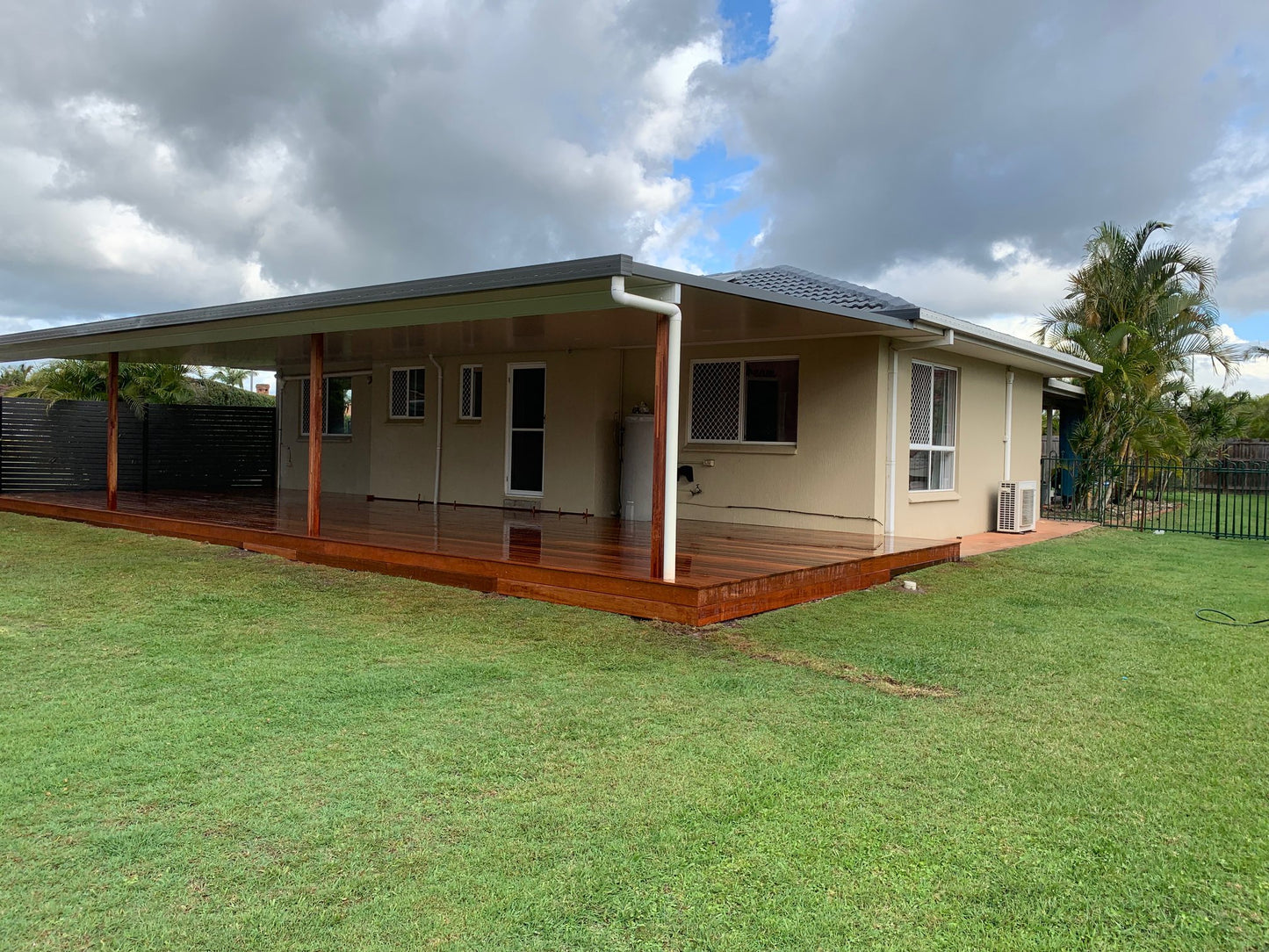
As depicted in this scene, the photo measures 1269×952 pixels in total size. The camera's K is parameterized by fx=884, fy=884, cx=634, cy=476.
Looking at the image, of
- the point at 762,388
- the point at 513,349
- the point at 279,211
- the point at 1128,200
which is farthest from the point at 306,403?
the point at 1128,200

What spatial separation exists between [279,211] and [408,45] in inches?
292

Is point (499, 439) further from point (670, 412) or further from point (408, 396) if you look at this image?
point (670, 412)

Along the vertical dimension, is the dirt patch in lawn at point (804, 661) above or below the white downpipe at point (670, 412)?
below

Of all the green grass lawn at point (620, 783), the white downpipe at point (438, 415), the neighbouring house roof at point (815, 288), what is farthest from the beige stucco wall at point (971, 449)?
the white downpipe at point (438, 415)

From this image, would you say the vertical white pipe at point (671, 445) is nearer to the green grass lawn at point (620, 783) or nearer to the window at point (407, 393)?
the green grass lawn at point (620, 783)

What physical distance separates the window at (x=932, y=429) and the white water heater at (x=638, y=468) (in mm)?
2935

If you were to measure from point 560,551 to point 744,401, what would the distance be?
3.34 meters

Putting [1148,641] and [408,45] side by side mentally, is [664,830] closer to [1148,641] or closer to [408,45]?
[1148,641]

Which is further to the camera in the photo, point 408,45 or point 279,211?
point 279,211

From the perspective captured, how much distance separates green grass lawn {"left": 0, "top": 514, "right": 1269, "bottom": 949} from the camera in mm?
2277

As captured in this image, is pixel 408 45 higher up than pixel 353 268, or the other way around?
pixel 408 45

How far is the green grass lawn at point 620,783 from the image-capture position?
7.47 feet

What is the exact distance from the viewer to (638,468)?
10570 mm

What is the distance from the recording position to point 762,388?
31.9ft
